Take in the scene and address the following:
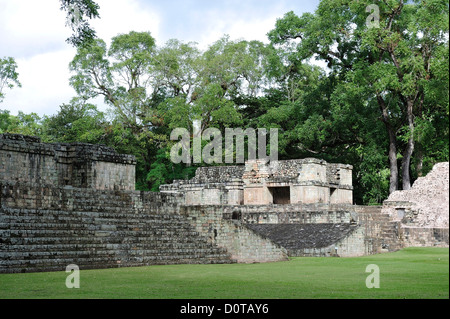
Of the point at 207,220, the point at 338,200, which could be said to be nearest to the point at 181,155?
the point at 338,200

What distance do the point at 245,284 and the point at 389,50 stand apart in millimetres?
4790

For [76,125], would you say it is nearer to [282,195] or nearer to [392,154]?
[282,195]

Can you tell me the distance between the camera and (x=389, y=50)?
10.5 m

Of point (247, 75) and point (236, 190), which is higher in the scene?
point (247, 75)

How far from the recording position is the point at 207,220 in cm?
1580

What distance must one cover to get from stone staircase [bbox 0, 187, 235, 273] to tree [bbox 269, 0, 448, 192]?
546cm

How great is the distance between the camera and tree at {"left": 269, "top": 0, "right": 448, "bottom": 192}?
6211mm

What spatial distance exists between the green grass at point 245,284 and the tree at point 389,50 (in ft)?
5.52

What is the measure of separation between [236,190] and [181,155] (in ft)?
25.5

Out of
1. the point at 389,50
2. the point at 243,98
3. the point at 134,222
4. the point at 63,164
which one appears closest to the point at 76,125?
the point at 243,98

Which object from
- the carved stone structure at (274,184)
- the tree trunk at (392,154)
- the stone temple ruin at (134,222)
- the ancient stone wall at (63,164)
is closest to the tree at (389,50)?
the tree trunk at (392,154)

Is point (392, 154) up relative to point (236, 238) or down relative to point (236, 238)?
up

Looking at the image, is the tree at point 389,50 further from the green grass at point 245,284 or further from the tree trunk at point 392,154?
the green grass at point 245,284
